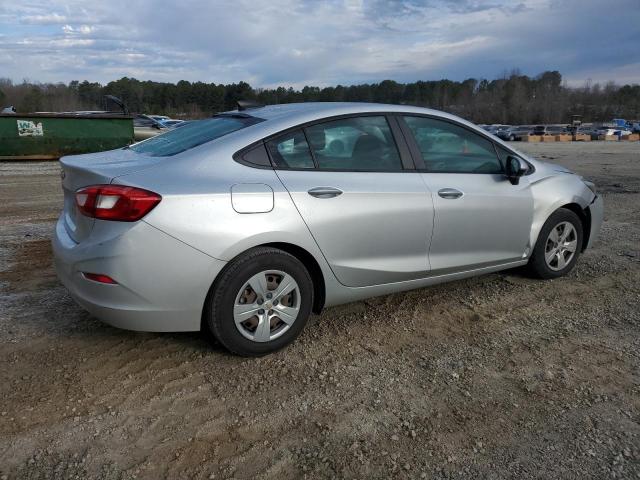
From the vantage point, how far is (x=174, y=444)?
253 cm

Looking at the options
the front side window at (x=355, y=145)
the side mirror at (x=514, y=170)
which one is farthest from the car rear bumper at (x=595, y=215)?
the front side window at (x=355, y=145)

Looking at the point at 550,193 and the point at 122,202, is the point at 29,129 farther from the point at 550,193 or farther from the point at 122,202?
the point at 550,193

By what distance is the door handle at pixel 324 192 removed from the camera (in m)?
3.36

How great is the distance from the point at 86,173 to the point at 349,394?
2036 mm

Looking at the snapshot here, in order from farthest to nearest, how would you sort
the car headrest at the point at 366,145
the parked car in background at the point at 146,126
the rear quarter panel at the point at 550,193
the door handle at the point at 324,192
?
the parked car in background at the point at 146,126 → the rear quarter panel at the point at 550,193 → the car headrest at the point at 366,145 → the door handle at the point at 324,192

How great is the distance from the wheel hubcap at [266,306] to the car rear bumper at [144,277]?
24 centimetres

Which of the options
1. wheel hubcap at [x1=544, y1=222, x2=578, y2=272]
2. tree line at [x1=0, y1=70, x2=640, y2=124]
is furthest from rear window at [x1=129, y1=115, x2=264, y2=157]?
tree line at [x1=0, y1=70, x2=640, y2=124]

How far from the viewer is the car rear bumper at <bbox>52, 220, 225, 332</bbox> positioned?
114 inches

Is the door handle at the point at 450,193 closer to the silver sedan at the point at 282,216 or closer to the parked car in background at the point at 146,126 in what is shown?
the silver sedan at the point at 282,216

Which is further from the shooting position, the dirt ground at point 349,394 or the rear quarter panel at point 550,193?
the rear quarter panel at point 550,193

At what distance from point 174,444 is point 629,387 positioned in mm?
2549

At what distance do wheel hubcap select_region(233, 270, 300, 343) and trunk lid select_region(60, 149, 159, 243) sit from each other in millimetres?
958

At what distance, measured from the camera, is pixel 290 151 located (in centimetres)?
342

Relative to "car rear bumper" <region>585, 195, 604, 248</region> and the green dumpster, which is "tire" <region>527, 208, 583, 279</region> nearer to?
"car rear bumper" <region>585, 195, 604, 248</region>
